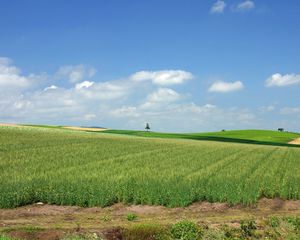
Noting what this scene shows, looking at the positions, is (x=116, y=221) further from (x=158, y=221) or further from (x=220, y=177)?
(x=220, y=177)

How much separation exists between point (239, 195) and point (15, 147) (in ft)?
76.3

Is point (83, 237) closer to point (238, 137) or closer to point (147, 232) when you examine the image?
point (147, 232)

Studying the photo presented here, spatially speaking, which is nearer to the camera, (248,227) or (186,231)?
(186,231)

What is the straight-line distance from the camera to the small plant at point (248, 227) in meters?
16.0

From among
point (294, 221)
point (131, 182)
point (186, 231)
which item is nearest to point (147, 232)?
point (186, 231)

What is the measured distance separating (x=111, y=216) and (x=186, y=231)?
396 cm

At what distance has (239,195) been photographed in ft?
67.5

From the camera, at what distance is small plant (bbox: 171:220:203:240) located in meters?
14.9

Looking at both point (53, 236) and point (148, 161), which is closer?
point (53, 236)

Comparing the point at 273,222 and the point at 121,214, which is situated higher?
the point at 273,222

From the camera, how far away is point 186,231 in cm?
1495

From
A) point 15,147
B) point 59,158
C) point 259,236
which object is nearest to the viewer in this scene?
point 259,236

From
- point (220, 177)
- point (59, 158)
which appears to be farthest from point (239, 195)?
point (59, 158)

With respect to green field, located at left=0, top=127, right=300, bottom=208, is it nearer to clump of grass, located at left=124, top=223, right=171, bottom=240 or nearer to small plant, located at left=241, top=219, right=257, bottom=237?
small plant, located at left=241, top=219, right=257, bottom=237
